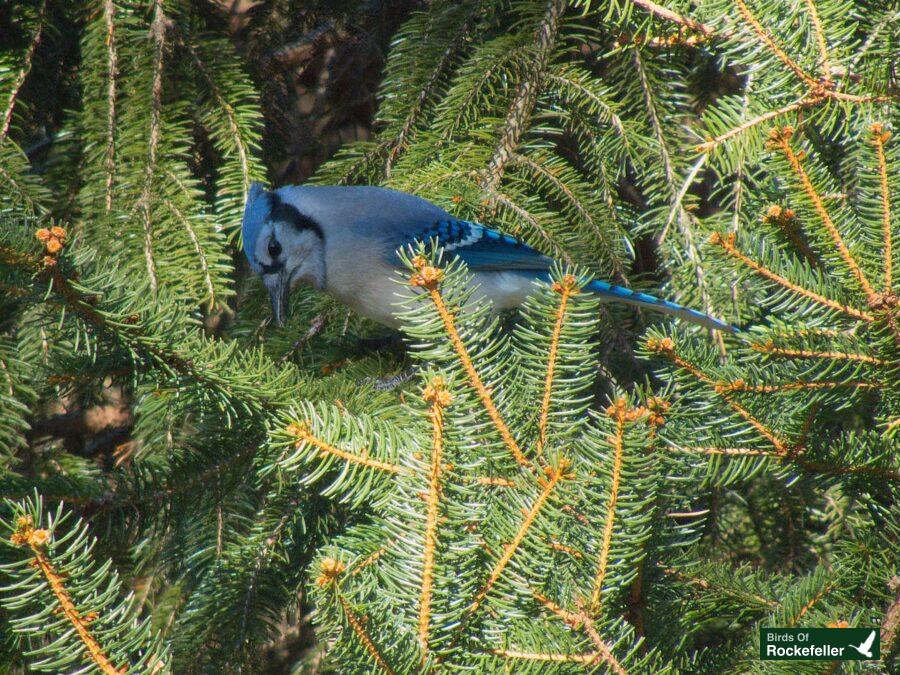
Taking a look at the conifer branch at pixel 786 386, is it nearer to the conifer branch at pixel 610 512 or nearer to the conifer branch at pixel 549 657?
the conifer branch at pixel 610 512

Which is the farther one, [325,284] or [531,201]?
[325,284]

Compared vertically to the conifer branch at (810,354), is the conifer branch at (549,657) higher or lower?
lower

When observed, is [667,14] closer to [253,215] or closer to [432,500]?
[253,215]

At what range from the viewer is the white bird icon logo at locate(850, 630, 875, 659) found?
35.6 inches

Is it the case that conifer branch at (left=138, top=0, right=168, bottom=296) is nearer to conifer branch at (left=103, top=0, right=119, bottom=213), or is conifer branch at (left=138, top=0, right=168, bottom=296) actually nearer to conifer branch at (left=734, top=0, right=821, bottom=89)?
conifer branch at (left=103, top=0, right=119, bottom=213)

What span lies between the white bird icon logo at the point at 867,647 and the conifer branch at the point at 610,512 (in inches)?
12.0

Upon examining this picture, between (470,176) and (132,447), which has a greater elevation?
(470,176)

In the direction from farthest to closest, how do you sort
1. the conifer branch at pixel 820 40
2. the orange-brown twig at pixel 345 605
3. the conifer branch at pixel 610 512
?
the conifer branch at pixel 820 40
the conifer branch at pixel 610 512
the orange-brown twig at pixel 345 605

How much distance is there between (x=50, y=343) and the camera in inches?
68.4

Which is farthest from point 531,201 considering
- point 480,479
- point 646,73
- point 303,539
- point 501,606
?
point 501,606

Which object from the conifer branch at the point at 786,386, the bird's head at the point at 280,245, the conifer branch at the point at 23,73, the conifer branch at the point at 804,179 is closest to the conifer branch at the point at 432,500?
the conifer branch at the point at 786,386

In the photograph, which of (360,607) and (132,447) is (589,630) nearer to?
(360,607)

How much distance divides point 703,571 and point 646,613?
171 millimetres

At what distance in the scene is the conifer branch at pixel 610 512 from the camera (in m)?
0.85
